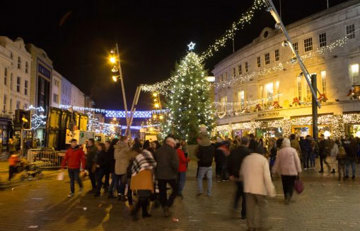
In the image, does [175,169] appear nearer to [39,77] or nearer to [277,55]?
[277,55]

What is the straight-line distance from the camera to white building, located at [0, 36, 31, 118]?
39281 millimetres

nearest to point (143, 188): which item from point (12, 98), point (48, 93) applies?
point (12, 98)

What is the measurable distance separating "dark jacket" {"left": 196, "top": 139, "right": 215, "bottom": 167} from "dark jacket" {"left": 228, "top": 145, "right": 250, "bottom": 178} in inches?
113

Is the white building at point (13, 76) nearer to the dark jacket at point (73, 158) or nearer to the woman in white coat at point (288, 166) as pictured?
the dark jacket at point (73, 158)

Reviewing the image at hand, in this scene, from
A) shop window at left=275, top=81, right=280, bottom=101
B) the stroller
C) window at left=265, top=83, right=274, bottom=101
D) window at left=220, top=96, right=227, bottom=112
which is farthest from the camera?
window at left=220, top=96, right=227, bottom=112

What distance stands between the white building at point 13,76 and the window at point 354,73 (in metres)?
34.1

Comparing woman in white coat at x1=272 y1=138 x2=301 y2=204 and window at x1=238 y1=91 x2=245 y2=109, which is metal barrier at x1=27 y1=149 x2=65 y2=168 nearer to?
woman in white coat at x1=272 y1=138 x2=301 y2=204

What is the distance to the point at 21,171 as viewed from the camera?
15258mm

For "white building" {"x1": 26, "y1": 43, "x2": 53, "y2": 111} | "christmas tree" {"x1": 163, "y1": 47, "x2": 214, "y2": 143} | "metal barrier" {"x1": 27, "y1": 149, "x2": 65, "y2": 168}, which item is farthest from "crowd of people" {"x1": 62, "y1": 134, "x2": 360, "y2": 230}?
"white building" {"x1": 26, "y1": 43, "x2": 53, "y2": 111}

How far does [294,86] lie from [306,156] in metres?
16.1

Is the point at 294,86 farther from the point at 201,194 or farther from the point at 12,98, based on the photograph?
the point at 12,98

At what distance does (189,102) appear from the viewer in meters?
31.5

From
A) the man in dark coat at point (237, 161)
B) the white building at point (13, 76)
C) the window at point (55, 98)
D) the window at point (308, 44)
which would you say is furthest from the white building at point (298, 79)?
the window at point (55, 98)

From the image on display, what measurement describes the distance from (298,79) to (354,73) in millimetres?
5677
